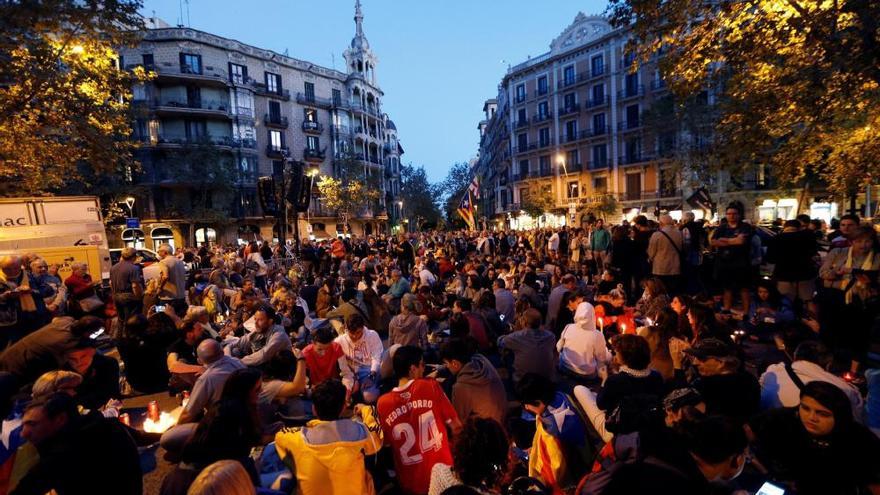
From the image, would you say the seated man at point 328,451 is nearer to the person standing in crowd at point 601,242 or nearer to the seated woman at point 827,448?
the seated woman at point 827,448

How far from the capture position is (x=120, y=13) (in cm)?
962

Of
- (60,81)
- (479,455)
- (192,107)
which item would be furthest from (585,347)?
(192,107)

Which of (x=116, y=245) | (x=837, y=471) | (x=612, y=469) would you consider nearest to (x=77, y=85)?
(x=612, y=469)

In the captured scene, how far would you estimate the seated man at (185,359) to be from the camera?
5.08m

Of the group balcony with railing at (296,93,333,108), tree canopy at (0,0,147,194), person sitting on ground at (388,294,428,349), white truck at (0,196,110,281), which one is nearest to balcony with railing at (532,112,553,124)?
balcony with railing at (296,93,333,108)

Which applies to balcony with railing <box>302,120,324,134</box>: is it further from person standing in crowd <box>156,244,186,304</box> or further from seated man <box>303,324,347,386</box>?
seated man <box>303,324,347,386</box>

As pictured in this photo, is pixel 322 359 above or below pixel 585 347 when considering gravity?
Answer: above

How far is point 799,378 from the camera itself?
138 inches

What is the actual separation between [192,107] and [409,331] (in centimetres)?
4219

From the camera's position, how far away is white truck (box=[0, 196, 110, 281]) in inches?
463

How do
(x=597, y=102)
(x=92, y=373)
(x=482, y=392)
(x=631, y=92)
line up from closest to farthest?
(x=482, y=392) → (x=92, y=373) → (x=631, y=92) → (x=597, y=102)

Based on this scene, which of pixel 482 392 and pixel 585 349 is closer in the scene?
pixel 482 392

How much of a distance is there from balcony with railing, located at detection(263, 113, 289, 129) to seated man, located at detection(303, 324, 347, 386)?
44881mm

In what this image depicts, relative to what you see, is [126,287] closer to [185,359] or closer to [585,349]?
[185,359]
